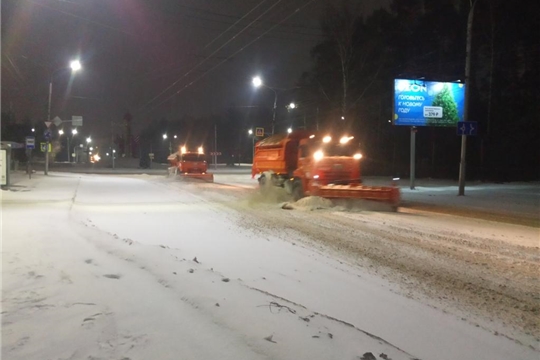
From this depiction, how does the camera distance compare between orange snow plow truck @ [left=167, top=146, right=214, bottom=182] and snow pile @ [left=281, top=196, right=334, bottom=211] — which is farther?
orange snow plow truck @ [left=167, top=146, right=214, bottom=182]

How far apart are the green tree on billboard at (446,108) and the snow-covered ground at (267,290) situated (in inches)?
703

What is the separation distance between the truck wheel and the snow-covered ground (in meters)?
6.95

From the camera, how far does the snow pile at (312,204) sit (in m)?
17.5

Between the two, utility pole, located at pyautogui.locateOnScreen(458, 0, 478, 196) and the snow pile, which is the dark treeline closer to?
utility pole, located at pyautogui.locateOnScreen(458, 0, 478, 196)

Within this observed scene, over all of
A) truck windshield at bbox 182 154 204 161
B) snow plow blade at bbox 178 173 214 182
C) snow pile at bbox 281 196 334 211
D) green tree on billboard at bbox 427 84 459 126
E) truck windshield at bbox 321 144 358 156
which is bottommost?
snow pile at bbox 281 196 334 211

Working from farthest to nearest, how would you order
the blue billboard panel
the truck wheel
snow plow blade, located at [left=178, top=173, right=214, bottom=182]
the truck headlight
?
snow plow blade, located at [left=178, top=173, right=214, bottom=182] < the blue billboard panel < the truck wheel < the truck headlight

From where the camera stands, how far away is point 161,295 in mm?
6492

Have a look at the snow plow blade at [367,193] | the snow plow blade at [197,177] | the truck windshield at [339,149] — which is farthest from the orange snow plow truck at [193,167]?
the snow plow blade at [367,193]

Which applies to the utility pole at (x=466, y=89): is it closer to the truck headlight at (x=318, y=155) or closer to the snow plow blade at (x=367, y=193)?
the truck headlight at (x=318, y=155)

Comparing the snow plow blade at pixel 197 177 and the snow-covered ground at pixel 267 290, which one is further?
the snow plow blade at pixel 197 177

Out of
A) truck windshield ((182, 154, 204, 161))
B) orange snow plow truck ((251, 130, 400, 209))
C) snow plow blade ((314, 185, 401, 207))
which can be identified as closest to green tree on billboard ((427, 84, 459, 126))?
orange snow plow truck ((251, 130, 400, 209))

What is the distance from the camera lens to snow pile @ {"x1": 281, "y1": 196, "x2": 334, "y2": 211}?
57.6ft

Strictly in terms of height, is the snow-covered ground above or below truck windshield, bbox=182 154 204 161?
below

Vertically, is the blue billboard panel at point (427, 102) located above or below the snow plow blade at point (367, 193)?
above
